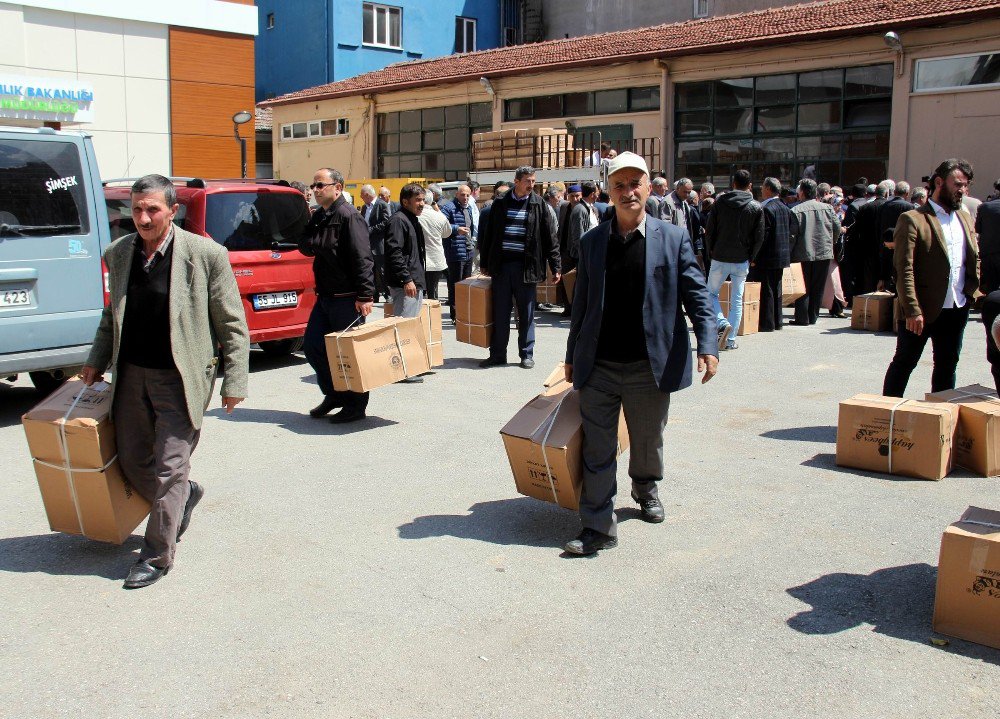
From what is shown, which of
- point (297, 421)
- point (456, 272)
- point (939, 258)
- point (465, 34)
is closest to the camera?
point (939, 258)

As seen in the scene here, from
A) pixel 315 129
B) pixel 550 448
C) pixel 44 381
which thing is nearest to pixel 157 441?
pixel 550 448

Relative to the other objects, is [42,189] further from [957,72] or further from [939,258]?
[957,72]

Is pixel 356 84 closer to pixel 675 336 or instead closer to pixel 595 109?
pixel 595 109

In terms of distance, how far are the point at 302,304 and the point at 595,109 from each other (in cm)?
1826

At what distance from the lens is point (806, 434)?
25.0 feet

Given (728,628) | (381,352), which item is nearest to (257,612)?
(728,628)

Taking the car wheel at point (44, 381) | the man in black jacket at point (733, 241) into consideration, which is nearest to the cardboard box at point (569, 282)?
the man in black jacket at point (733, 241)

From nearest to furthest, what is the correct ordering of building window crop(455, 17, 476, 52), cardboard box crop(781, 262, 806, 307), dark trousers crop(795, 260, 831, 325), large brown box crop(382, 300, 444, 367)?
1. large brown box crop(382, 300, 444, 367)
2. cardboard box crop(781, 262, 806, 307)
3. dark trousers crop(795, 260, 831, 325)
4. building window crop(455, 17, 476, 52)

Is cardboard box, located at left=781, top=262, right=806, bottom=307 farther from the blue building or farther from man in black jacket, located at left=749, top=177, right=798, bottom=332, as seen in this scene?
the blue building

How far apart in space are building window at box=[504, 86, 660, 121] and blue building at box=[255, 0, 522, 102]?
418 inches

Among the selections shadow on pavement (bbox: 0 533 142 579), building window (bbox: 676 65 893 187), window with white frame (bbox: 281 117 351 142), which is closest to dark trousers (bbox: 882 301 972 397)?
shadow on pavement (bbox: 0 533 142 579)

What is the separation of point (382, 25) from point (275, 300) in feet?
100

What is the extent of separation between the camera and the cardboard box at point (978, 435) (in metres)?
6.29

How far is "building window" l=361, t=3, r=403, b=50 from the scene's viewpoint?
3781 centimetres
